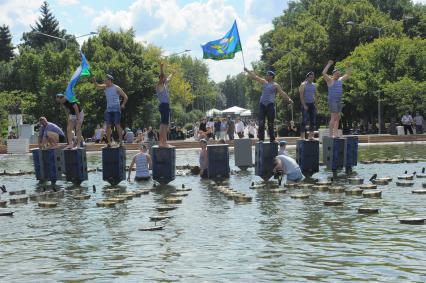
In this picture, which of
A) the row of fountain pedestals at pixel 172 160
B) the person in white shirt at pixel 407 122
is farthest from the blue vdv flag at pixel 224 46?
the person in white shirt at pixel 407 122

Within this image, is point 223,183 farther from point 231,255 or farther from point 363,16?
point 363,16

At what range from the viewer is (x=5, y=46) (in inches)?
4582

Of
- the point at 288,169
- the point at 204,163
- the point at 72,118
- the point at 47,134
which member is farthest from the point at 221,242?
the point at 72,118

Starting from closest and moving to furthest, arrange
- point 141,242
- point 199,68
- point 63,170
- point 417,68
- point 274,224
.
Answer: point 141,242 < point 274,224 < point 63,170 < point 417,68 < point 199,68

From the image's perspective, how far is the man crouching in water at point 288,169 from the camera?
749 inches

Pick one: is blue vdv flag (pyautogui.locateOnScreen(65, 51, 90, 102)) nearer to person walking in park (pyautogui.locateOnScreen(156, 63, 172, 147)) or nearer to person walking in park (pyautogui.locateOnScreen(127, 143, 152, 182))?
person walking in park (pyautogui.locateOnScreen(127, 143, 152, 182))

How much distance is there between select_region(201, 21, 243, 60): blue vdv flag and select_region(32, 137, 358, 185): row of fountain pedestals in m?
3.72

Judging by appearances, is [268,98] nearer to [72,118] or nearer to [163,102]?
[163,102]

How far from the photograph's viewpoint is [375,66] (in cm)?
6262

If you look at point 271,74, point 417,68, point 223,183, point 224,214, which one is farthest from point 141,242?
point 417,68

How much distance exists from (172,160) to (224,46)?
526 centimetres

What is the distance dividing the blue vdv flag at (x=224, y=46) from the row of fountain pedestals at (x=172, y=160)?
3.72 metres

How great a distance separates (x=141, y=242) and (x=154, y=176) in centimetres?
937

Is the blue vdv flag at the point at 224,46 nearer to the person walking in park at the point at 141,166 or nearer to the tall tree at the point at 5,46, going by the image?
the person walking in park at the point at 141,166
